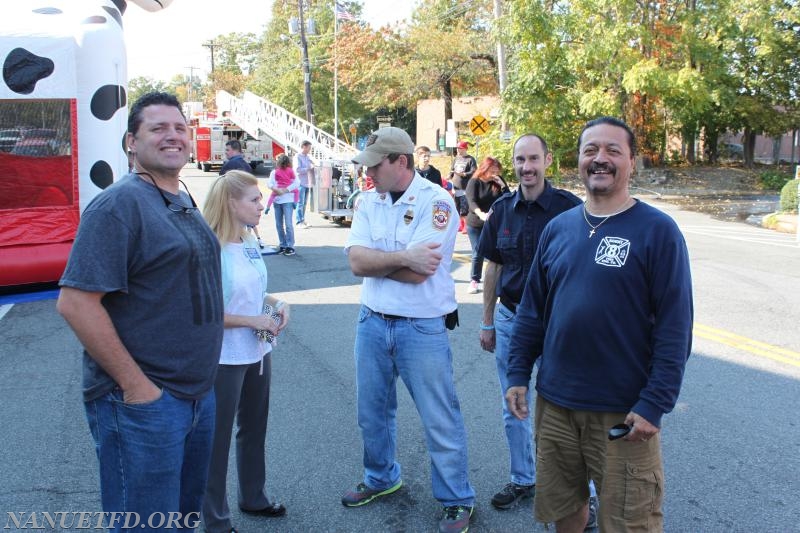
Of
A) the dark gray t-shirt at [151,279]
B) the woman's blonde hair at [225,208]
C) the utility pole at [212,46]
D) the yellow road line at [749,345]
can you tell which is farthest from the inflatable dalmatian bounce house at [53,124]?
the utility pole at [212,46]

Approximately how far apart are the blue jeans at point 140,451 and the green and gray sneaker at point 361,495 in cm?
152

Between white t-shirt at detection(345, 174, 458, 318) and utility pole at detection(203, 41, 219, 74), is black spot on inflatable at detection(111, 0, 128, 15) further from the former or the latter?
utility pole at detection(203, 41, 219, 74)

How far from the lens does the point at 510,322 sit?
12.7ft

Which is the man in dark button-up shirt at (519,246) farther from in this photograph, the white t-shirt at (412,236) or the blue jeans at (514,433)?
the white t-shirt at (412,236)

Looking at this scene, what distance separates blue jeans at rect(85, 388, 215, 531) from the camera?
2.38 meters

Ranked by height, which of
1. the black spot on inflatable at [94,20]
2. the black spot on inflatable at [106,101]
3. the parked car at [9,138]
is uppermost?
the black spot on inflatable at [94,20]

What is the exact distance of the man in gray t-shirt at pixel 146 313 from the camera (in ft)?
7.39

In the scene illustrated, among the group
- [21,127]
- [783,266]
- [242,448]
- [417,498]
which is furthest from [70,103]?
[783,266]

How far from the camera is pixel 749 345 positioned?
22.8 ft

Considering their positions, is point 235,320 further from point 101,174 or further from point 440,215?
point 101,174

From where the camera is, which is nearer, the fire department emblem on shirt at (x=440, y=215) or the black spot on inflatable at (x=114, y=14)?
the fire department emblem on shirt at (x=440, y=215)

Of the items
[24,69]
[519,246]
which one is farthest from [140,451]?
[24,69]

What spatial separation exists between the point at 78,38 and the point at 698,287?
813 centimetres

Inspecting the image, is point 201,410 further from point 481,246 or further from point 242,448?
point 481,246
